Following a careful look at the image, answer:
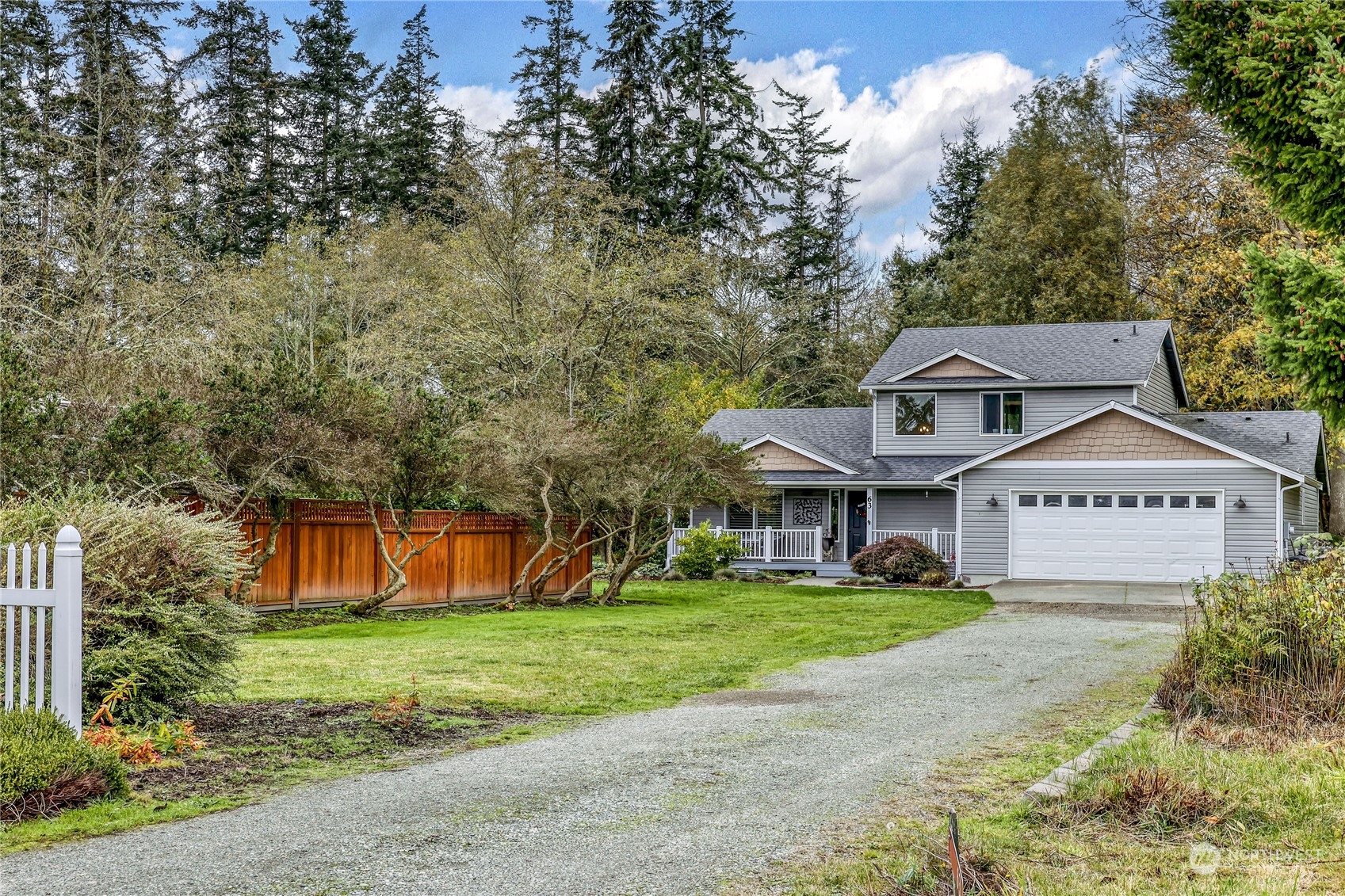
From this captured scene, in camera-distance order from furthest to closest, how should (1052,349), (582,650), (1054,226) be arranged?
(1054,226)
(1052,349)
(582,650)

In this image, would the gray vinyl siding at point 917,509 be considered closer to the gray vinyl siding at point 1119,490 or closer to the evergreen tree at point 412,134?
the gray vinyl siding at point 1119,490

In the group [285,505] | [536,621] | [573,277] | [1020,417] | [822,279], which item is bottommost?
[536,621]

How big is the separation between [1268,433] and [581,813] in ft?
86.1

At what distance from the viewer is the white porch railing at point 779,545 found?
94.6 ft

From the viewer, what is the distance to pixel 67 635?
621 centimetres

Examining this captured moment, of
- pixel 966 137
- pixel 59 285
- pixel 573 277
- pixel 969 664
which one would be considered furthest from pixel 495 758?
pixel 966 137

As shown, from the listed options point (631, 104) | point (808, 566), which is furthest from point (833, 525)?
point (631, 104)

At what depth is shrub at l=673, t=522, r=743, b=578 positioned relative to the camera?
2712cm

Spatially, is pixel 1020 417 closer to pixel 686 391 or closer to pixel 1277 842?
pixel 686 391

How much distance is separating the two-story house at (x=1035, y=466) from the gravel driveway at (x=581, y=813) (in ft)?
54.3

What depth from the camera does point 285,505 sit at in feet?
52.5

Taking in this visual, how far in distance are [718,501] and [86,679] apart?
15674 mm

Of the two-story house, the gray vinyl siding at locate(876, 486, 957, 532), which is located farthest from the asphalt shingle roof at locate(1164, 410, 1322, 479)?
the gray vinyl siding at locate(876, 486, 957, 532)

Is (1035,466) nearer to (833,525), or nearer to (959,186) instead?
(833,525)
